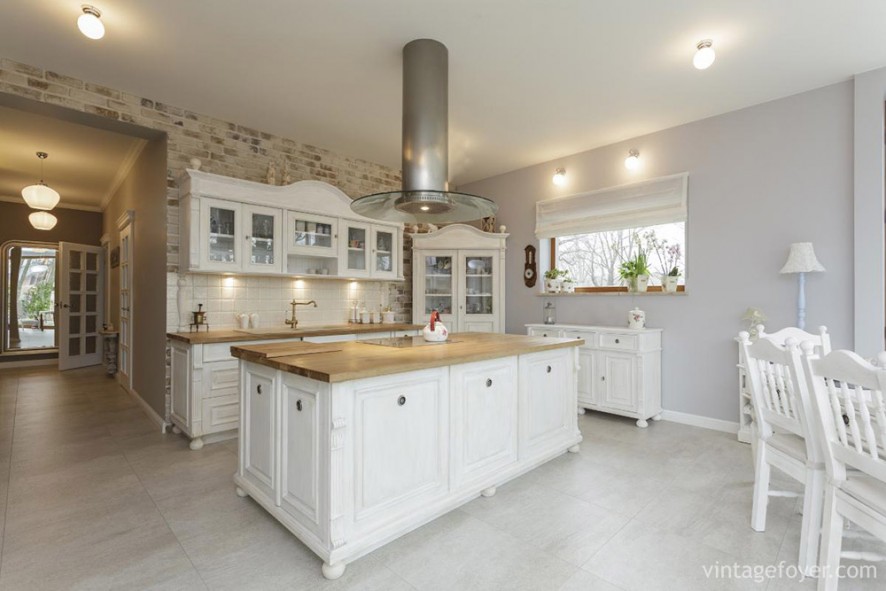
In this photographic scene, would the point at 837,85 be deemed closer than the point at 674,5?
No

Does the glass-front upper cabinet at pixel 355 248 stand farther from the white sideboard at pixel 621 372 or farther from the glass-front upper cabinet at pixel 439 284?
the white sideboard at pixel 621 372

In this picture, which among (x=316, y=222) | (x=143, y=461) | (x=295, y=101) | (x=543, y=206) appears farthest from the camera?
(x=543, y=206)

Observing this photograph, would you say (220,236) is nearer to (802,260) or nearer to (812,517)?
(812,517)

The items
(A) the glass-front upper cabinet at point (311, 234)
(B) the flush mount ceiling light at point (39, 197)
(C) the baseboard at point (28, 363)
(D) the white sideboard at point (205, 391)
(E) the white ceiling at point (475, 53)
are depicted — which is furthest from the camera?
(C) the baseboard at point (28, 363)

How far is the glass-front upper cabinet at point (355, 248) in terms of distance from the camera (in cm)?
442

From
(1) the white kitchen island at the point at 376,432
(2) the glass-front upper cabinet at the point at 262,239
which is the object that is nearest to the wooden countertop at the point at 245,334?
(2) the glass-front upper cabinet at the point at 262,239

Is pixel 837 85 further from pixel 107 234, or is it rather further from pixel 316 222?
pixel 107 234

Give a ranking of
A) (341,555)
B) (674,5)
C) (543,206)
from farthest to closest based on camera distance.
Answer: (543,206) < (674,5) < (341,555)

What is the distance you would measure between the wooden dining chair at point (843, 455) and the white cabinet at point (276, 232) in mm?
3789

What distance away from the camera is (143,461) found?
2.98 m

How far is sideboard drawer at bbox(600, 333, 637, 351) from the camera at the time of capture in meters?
3.88

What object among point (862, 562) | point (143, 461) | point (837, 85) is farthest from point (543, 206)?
point (143, 461)

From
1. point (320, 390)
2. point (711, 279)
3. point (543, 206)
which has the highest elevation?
point (543, 206)

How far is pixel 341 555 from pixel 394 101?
3.28 metres
